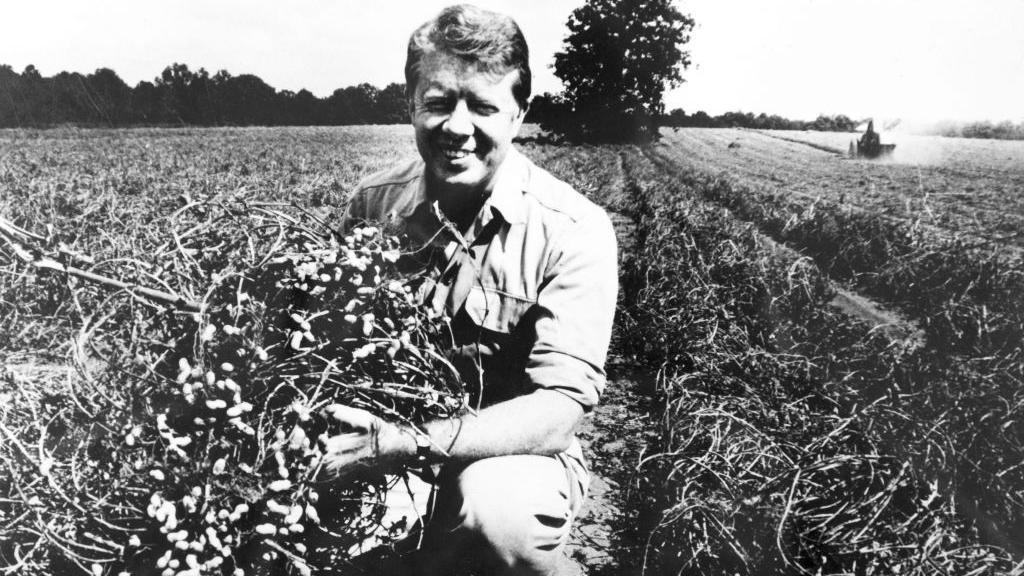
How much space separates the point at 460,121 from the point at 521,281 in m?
0.61

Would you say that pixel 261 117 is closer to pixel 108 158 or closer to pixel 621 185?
pixel 108 158

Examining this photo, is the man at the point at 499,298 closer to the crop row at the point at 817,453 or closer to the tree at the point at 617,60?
the crop row at the point at 817,453

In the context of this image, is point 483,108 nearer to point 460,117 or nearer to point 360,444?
point 460,117

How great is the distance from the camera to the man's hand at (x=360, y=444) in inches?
62.4

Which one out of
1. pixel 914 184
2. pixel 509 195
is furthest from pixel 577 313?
pixel 914 184

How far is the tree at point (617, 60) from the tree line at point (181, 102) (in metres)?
18.6

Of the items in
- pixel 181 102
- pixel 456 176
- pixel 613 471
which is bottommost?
pixel 613 471

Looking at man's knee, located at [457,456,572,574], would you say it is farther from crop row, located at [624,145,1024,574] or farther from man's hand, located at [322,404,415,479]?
crop row, located at [624,145,1024,574]

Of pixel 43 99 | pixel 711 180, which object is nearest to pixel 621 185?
pixel 711 180

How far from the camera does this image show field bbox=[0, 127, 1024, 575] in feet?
5.57

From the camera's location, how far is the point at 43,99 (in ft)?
133

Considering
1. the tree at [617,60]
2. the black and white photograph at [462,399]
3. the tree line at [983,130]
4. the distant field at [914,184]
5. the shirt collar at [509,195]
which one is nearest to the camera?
the black and white photograph at [462,399]

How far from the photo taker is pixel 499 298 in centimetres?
225

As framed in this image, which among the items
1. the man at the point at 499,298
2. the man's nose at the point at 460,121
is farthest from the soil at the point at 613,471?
the man's nose at the point at 460,121
